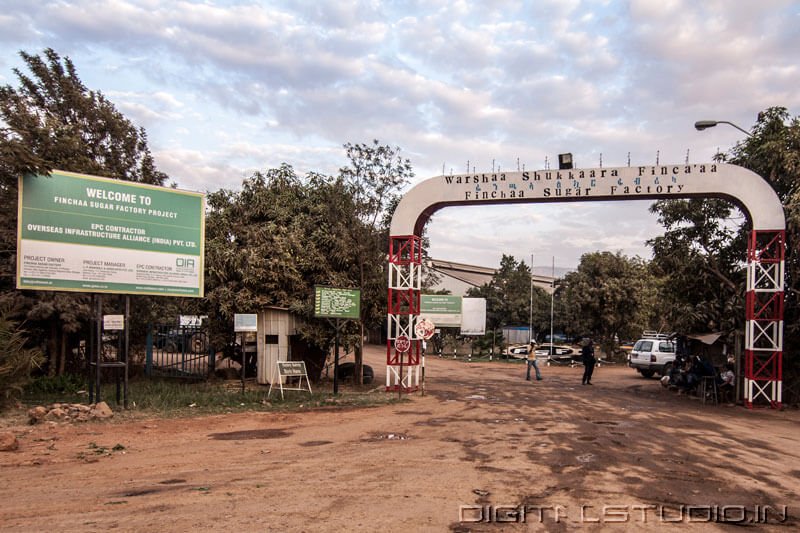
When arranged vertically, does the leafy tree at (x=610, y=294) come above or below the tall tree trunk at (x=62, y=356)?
above

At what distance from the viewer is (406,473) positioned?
774cm

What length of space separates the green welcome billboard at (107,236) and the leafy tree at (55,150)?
34.8 inches

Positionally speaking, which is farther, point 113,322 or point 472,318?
point 472,318

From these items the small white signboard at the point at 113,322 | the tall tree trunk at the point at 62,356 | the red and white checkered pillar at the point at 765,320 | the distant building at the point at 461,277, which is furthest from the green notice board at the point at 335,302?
the distant building at the point at 461,277

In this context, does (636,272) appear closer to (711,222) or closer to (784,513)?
(711,222)

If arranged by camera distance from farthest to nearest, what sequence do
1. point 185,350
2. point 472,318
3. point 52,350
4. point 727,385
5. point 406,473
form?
point 472,318
point 185,350
point 52,350
point 727,385
point 406,473

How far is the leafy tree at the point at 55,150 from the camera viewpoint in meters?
15.9

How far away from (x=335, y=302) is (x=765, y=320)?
505 inches

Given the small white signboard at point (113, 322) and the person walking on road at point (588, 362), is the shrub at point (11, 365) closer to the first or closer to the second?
the small white signboard at point (113, 322)

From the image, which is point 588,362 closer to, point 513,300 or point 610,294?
point 610,294

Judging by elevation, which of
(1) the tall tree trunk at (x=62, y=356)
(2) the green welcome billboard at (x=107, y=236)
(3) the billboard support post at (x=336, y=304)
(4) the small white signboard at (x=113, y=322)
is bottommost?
(1) the tall tree trunk at (x=62, y=356)

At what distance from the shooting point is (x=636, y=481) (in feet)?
24.7

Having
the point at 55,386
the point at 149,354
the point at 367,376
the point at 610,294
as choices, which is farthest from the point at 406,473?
the point at 610,294

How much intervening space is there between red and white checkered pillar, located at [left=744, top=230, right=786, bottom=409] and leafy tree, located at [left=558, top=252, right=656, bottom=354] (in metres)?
19.3
